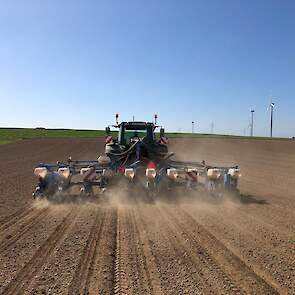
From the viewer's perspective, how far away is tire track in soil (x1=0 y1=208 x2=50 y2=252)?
698cm

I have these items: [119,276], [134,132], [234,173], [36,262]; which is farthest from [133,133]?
[119,276]

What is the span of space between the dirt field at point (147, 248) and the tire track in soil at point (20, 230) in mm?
18

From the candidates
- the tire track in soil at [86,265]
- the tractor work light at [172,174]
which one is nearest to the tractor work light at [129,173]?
the tractor work light at [172,174]

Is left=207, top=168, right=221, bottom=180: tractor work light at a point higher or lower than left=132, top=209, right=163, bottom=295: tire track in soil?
higher

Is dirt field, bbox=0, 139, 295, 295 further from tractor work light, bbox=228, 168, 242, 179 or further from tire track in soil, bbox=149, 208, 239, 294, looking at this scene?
tractor work light, bbox=228, 168, 242, 179

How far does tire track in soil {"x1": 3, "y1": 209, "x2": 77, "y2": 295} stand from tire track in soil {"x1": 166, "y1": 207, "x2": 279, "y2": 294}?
2.32 metres

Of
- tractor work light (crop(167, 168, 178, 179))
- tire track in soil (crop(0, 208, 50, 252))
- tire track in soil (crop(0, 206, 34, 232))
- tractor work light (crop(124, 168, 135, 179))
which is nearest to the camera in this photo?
tire track in soil (crop(0, 208, 50, 252))

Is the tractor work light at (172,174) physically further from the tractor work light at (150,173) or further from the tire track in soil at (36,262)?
the tire track in soil at (36,262)

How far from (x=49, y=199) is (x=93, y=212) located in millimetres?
2365

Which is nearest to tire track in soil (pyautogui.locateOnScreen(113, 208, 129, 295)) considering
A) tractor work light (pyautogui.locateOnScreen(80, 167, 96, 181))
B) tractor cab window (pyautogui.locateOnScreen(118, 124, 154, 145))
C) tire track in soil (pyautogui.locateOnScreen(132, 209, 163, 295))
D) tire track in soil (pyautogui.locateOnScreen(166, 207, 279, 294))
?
tire track in soil (pyautogui.locateOnScreen(132, 209, 163, 295))

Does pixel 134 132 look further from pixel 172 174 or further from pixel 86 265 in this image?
pixel 86 265

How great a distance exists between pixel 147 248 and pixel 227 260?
4.41 feet

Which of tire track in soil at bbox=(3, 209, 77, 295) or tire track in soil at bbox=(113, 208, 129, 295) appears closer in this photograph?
tire track in soil at bbox=(113, 208, 129, 295)

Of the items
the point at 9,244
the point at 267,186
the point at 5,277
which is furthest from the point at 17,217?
the point at 267,186
